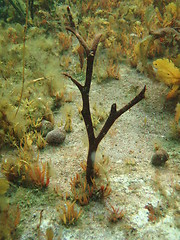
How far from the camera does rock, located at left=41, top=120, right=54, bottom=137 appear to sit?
167 inches

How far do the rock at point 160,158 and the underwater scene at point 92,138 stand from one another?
0.7 inches

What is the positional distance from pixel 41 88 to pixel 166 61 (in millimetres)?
3086

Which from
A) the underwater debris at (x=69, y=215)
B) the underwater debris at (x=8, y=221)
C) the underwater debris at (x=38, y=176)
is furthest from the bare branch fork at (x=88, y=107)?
the underwater debris at (x=8, y=221)

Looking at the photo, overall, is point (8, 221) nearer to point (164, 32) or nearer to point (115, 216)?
point (115, 216)

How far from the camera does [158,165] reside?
3471 millimetres

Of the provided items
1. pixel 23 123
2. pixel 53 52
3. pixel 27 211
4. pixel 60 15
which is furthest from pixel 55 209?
pixel 60 15

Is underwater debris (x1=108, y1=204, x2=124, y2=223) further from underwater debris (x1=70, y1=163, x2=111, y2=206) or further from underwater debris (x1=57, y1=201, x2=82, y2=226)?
underwater debris (x1=57, y1=201, x2=82, y2=226)

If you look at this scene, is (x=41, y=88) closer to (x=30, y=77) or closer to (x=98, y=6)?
(x=30, y=77)

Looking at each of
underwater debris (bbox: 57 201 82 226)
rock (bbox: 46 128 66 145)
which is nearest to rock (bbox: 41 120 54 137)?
rock (bbox: 46 128 66 145)

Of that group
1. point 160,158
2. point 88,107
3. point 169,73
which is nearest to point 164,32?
point 169,73

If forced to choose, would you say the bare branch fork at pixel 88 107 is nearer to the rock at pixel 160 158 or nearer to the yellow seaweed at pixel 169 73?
the rock at pixel 160 158

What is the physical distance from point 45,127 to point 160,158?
7.84ft

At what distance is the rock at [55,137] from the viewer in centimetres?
395

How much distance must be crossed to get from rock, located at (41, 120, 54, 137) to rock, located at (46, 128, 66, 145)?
25 cm
